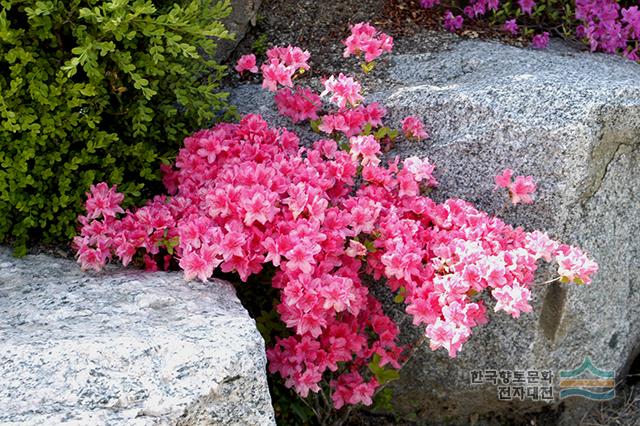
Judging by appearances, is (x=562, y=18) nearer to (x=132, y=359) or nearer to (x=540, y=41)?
(x=540, y=41)

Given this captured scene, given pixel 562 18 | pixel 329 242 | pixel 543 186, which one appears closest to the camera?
pixel 329 242

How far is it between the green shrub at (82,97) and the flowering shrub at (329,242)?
5.5 inches

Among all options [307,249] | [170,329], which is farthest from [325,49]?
[170,329]

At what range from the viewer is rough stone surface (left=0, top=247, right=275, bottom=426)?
179cm

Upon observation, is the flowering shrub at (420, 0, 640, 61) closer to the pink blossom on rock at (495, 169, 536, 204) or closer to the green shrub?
the pink blossom on rock at (495, 169, 536, 204)

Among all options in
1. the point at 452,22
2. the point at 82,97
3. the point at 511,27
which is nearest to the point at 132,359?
the point at 82,97

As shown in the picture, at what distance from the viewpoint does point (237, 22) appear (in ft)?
11.2

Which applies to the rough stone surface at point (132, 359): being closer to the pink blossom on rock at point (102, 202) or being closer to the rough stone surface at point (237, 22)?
the pink blossom on rock at point (102, 202)

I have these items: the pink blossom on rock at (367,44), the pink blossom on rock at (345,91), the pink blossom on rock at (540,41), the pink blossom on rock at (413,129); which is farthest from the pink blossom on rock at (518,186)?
the pink blossom on rock at (540,41)

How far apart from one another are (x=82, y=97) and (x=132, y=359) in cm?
100

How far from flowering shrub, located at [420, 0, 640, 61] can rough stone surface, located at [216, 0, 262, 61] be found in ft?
2.81

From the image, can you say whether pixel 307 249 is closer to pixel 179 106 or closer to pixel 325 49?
pixel 179 106

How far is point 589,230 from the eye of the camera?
2746 mm

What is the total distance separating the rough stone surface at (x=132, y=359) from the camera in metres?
1.79
